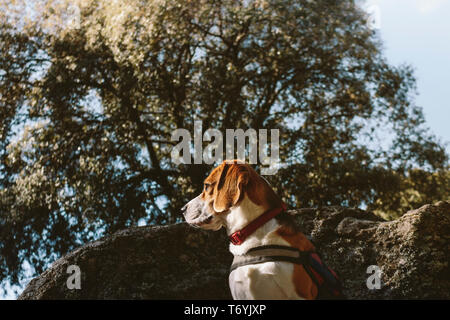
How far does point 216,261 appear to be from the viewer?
677 centimetres

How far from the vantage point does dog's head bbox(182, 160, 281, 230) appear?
473 cm

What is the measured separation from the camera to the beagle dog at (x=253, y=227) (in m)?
4.27

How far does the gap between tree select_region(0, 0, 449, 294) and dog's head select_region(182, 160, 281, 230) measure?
832cm

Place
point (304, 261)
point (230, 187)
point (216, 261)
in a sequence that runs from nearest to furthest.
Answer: point (304, 261)
point (230, 187)
point (216, 261)

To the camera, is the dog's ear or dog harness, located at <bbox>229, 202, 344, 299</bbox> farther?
the dog's ear

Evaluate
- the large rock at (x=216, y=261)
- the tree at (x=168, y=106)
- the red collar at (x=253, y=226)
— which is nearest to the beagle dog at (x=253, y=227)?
the red collar at (x=253, y=226)

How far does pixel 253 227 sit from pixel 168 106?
35.9 ft

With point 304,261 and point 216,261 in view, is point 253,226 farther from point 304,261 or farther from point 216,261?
point 216,261

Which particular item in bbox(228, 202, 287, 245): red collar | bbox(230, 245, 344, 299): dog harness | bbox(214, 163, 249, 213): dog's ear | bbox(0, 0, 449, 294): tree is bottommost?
bbox(230, 245, 344, 299): dog harness

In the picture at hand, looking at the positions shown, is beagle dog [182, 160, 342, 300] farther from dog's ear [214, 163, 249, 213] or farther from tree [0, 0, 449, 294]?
tree [0, 0, 449, 294]

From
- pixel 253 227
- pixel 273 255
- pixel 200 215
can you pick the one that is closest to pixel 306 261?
pixel 273 255

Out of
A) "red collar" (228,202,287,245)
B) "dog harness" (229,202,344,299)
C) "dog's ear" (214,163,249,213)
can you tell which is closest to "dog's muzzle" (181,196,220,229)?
"dog's ear" (214,163,249,213)

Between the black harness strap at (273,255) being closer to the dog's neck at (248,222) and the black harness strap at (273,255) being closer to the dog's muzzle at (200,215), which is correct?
the dog's neck at (248,222)
